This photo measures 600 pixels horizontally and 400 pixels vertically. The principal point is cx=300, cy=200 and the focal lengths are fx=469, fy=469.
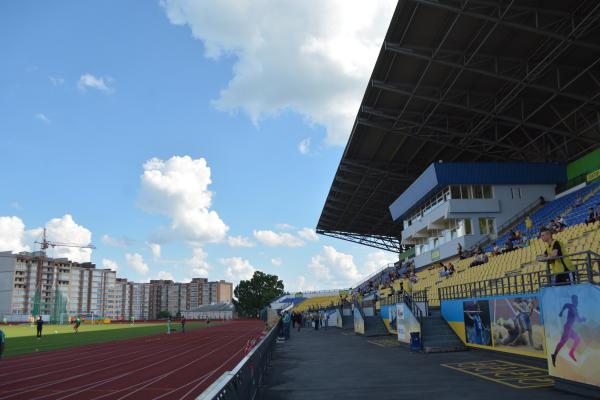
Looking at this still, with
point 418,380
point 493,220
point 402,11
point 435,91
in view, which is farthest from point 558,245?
point 493,220

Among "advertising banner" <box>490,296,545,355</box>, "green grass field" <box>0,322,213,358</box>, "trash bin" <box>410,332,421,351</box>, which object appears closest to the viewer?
"advertising banner" <box>490,296,545,355</box>

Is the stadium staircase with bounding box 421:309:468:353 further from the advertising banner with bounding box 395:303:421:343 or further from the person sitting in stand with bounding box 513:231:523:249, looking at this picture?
the person sitting in stand with bounding box 513:231:523:249

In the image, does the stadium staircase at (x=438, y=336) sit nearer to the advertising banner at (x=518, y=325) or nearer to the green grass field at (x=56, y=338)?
the advertising banner at (x=518, y=325)

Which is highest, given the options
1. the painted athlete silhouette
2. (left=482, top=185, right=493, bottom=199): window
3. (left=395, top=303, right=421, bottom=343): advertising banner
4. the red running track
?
(left=482, top=185, right=493, bottom=199): window

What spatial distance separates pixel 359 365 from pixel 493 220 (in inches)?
1105

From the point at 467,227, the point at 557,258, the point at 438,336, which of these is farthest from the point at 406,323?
the point at 467,227

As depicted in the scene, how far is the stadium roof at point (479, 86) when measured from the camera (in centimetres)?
2330

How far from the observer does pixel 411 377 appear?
11.8 m

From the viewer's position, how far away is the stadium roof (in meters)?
23.3

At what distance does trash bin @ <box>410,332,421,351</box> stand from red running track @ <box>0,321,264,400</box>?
23.3 feet

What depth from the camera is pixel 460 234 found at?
39.5 m

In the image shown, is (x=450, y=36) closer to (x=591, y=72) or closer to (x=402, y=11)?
(x=402, y=11)

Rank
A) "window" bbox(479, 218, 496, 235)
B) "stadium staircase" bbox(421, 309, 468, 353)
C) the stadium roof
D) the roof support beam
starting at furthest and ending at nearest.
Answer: "window" bbox(479, 218, 496, 235)
the stadium roof
the roof support beam
"stadium staircase" bbox(421, 309, 468, 353)

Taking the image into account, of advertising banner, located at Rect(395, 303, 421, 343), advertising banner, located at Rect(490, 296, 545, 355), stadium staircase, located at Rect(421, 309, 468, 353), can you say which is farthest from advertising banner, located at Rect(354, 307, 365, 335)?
advertising banner, located at Rect(490, 296, 545, 355)
